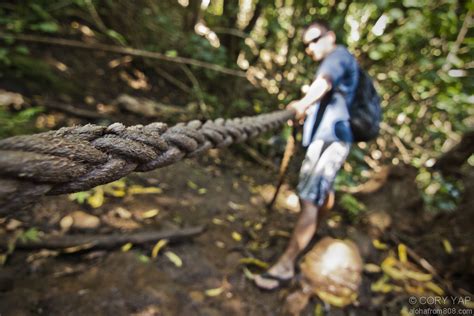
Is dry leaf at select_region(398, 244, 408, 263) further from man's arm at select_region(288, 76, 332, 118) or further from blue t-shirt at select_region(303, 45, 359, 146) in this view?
man's arm at select_region(288, 76, 332, 118)

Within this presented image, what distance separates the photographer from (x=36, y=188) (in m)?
0.52

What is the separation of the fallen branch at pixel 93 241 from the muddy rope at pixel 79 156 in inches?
41.3

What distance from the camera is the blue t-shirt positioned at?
5.63ft

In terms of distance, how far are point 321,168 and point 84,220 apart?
1.65 metres

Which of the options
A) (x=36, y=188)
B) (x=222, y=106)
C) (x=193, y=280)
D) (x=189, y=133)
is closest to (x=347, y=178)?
(x=222, y=106)

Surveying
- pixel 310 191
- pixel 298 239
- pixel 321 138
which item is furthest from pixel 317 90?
pixel 298 239

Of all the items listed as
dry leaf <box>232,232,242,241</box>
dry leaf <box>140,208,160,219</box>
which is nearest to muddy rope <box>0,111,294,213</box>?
dry leaf <box>140,208,160,219</box>

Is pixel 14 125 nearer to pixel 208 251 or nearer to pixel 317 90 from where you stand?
pixel 208 251

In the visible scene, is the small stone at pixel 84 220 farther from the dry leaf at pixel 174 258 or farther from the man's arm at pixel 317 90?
the man's arm at pixel 317 90

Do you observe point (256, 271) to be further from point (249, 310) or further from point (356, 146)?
point (356, 146)

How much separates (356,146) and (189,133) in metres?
3.47

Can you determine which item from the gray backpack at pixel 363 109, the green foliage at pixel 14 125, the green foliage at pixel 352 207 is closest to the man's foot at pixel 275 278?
the gray backpack at pixel 363 109

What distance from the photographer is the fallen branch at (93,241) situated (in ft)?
4.93

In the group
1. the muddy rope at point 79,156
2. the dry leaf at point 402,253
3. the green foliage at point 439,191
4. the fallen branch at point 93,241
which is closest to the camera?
the muddy rope at point 79,156
